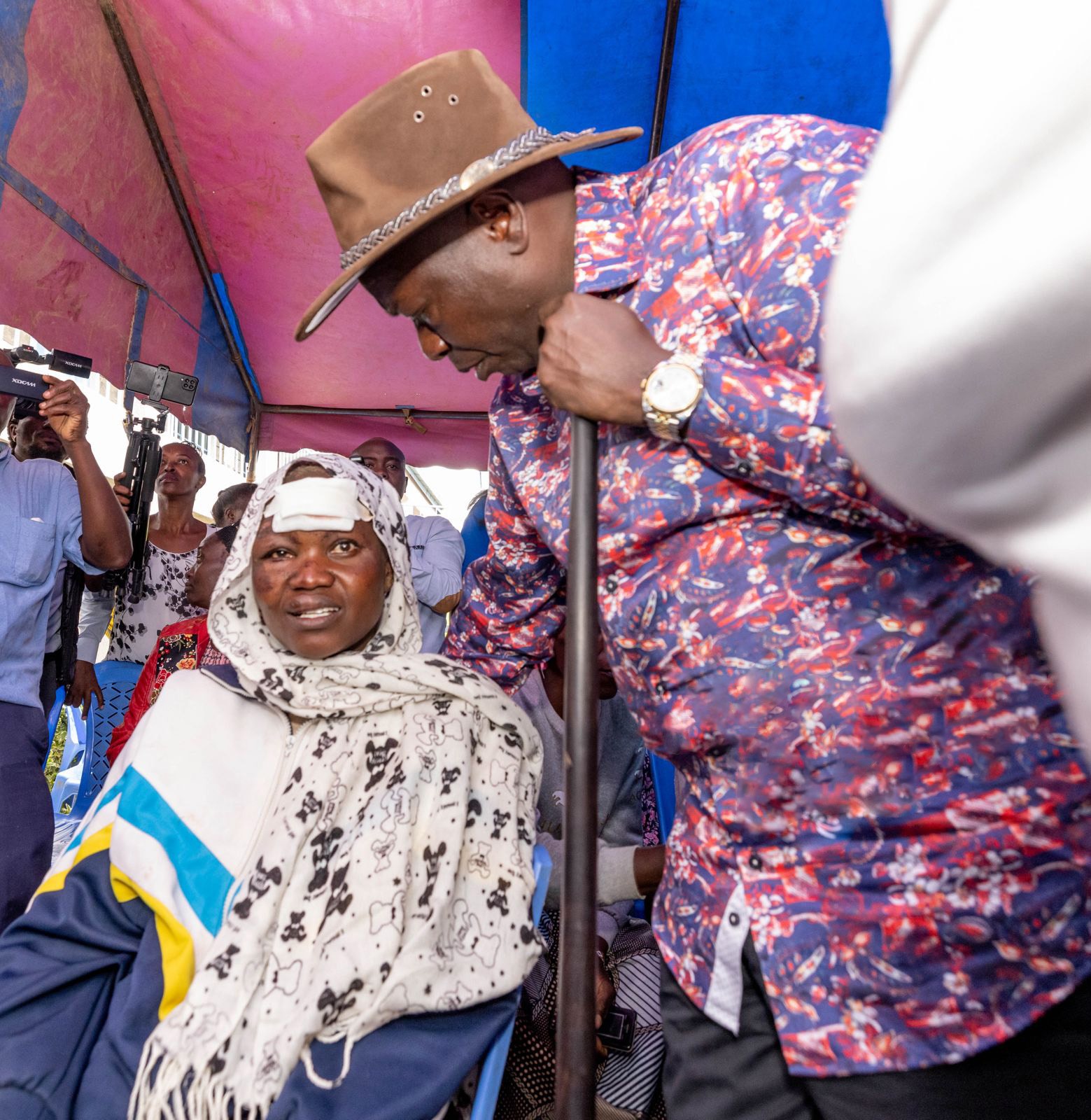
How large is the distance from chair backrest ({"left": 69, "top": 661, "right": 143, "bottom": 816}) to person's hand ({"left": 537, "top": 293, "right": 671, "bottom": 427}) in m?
3.22

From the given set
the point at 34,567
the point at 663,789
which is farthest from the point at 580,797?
the point at 34,567

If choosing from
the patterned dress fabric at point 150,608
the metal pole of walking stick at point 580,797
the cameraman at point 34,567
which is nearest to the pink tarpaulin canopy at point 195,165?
the cameraman at point 34,567

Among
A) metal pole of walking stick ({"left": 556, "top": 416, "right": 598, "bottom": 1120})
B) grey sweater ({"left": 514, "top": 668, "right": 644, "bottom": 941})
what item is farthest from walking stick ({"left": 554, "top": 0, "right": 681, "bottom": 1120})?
grey sweater ({"left": 514, "top": 668, "right": 644, "bottom": 941})

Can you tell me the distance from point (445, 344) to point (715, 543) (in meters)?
0.59

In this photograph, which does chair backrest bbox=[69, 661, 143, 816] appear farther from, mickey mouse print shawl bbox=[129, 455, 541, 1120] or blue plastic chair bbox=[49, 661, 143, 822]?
mickey mouse print shawl bbox=[129, 455, 541, 1120]

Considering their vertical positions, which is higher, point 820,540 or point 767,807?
point 820,540

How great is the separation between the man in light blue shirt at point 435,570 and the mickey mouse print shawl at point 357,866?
101 centimetres

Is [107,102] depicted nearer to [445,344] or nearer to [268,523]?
[268,523]

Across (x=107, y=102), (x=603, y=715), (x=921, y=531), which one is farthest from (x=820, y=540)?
(x=107, y=102)

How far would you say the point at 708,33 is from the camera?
11.4 ft

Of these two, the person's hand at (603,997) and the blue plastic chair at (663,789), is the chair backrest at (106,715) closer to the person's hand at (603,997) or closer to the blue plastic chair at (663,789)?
the blue plastic chair at (663,789)

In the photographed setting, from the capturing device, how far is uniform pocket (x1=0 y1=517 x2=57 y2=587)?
2.53 m

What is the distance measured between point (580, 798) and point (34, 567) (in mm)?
2367

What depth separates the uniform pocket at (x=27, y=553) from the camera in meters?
2.53
